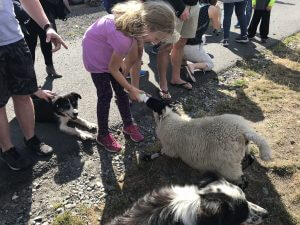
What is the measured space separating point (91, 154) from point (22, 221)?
1.11 m

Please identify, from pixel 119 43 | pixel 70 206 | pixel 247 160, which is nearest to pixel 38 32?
pixel 119 43

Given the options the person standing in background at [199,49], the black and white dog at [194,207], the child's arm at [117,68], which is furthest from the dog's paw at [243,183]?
the person standing in background at [199,49]

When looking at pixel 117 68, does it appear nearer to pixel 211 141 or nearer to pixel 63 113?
pixel 211 141

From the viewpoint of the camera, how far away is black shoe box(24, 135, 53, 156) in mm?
3889

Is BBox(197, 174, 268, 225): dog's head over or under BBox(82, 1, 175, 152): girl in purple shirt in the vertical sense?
under

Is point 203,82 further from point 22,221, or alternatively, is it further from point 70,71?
point 22,221

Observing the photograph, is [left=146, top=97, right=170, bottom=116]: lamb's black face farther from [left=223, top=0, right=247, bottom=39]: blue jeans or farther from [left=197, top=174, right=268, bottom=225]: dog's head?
[left=223, top=0, right=247, bottom=39]: blue jeans

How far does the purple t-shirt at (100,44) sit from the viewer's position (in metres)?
3.34

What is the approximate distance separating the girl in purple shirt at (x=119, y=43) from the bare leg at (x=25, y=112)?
72 centimetres

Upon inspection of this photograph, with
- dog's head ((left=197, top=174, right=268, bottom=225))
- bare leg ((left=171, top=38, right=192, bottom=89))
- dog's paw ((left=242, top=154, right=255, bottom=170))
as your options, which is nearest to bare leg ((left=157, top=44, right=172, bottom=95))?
→ bare leg ((left=171, top=38, right=192, bottom=89))

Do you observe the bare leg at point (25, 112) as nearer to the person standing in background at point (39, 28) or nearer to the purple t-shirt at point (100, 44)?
the purple t-shirt at point (100, 44)

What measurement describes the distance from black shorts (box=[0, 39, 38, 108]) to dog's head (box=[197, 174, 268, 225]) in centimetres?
201

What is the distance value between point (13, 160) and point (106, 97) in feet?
3.89

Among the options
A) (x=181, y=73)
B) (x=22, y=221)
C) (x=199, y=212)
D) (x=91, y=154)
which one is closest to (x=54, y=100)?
(x=91, y=154)
